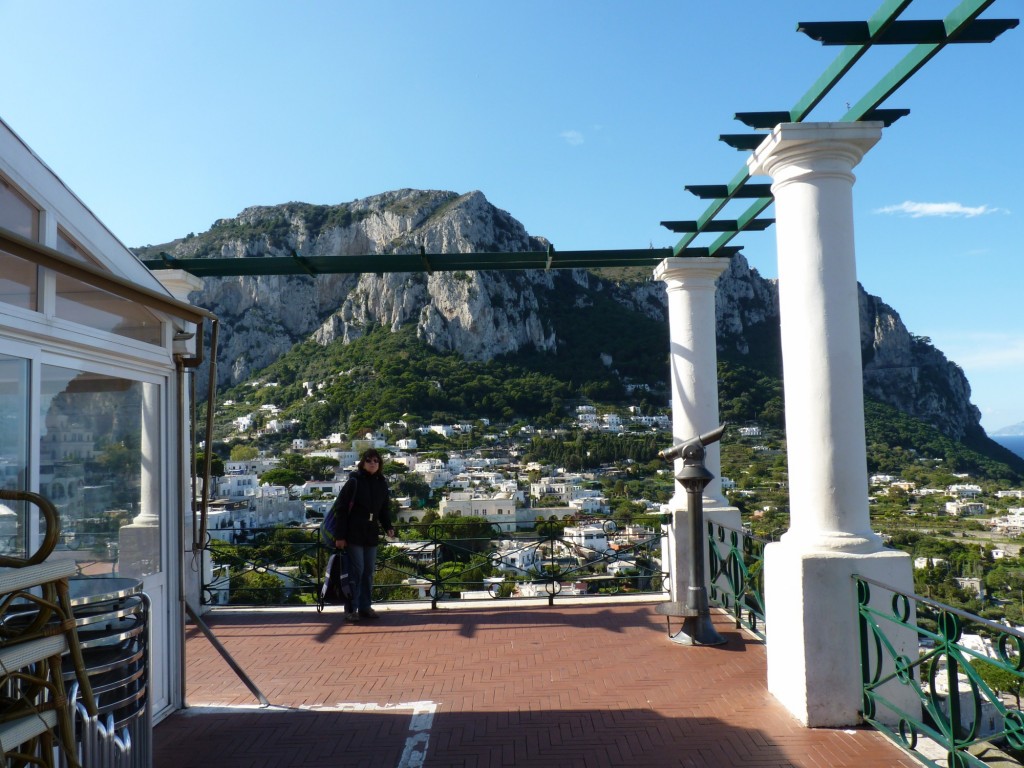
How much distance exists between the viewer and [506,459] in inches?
1278

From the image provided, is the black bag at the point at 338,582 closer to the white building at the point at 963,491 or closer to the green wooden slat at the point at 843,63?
the green wooden slat at the point at 843,63

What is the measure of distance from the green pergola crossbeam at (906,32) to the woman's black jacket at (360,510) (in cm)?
487

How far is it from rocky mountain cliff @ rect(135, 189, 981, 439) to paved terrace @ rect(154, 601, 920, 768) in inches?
1242

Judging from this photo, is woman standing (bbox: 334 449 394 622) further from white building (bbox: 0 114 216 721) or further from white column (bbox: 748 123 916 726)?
white column (bbox: 748 123 916 726)

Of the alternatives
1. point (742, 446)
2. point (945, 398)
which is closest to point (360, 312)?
point (742, 446)

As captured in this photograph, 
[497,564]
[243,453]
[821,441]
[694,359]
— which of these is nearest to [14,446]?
[821,441]

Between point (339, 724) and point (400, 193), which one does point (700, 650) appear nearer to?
point (339, 724)

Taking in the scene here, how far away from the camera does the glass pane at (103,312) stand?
138 inches

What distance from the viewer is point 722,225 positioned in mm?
6348

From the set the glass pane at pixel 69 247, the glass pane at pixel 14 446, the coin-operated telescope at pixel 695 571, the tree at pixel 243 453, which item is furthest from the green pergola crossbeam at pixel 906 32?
the tree at pixel 243 453

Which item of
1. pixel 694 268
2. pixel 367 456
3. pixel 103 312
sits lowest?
pixel 367 456

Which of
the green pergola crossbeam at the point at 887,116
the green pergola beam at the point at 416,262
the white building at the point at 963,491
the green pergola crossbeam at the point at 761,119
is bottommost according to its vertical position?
the white building at the point at 963,491

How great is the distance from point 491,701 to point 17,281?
11.5ft

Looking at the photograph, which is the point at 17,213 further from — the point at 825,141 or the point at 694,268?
the point at 694,268
